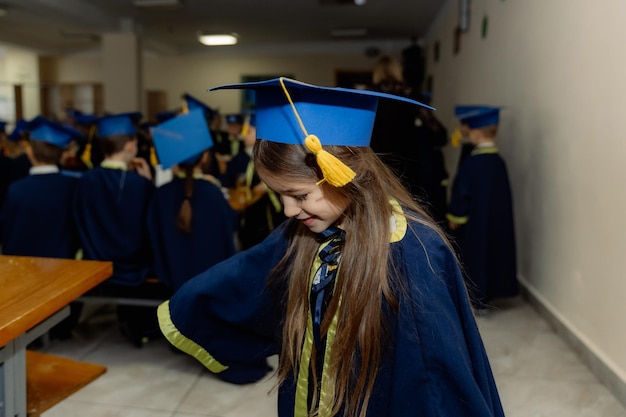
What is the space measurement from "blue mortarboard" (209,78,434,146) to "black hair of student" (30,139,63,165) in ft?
7.01

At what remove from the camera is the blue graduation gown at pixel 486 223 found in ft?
11.0

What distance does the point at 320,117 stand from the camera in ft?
3.41

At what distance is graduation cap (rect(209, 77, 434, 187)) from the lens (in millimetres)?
991

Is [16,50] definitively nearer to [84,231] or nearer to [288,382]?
[84,231]

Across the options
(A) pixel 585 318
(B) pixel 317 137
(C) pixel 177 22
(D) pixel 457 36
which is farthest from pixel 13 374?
(C) pixel 177 22

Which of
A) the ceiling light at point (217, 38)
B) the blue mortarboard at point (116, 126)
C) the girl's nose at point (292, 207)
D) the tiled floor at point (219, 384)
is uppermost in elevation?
the ceiling light at point (217, 38)

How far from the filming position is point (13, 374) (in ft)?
4.73

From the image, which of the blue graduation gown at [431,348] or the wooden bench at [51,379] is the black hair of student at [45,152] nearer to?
the wooden bench at [51,379]

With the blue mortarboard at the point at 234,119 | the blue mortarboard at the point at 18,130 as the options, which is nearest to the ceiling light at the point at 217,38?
the blue mortarboard at the point at 234,119

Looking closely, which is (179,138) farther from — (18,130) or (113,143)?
(18,130)

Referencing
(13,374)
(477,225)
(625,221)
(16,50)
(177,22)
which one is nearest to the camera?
(13,374)

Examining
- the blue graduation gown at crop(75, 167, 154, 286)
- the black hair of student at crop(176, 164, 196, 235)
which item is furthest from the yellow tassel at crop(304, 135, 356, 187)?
the blue graduation gown at crop(75, 167, 154, 286)

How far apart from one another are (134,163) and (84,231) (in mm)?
671

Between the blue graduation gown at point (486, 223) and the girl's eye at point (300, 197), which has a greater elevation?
the girl's eye at point (300, 197)
